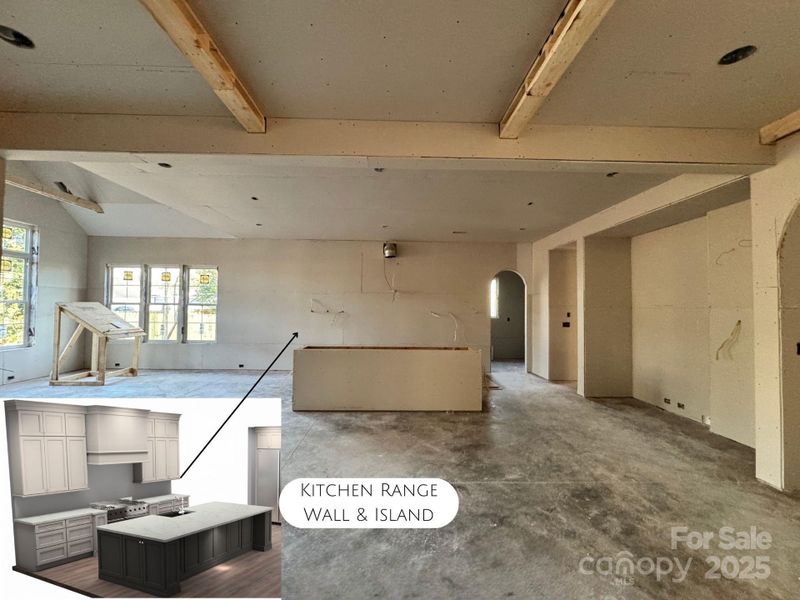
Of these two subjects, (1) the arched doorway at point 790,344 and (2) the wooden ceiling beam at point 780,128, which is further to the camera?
(1) the arched doorway at point 790,344

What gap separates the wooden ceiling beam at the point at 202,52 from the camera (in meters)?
1.48

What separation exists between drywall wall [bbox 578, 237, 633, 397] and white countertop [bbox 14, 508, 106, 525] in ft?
18.4

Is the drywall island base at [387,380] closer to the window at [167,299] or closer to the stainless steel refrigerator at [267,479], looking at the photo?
Answer: the stainless steel refrigerator at [267,479]

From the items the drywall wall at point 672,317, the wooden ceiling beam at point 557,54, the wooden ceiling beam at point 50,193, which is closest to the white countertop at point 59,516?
the wooden ceiling beam at point 557,54

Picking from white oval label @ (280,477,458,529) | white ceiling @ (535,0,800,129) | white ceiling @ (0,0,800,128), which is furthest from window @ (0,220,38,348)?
white ceiling @ (535,0,800,129)

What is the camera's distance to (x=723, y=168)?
→ 2.65 meters

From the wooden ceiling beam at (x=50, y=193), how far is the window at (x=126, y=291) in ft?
4.57

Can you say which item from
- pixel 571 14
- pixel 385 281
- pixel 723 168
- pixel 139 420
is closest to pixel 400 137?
pixel 571 14

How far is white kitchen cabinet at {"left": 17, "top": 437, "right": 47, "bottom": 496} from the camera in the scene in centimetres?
104

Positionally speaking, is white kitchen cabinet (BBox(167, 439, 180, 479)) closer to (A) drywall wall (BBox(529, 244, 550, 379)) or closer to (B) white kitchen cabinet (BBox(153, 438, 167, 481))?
(B) white kitchen cabinet (BBox(153, 438, 167, 481))

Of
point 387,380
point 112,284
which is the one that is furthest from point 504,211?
point 112,284

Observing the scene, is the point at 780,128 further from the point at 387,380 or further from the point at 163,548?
the point at 387,380

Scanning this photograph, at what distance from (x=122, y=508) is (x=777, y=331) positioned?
3955 millimetres

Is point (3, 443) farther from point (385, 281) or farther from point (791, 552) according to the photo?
point (385, 281)
